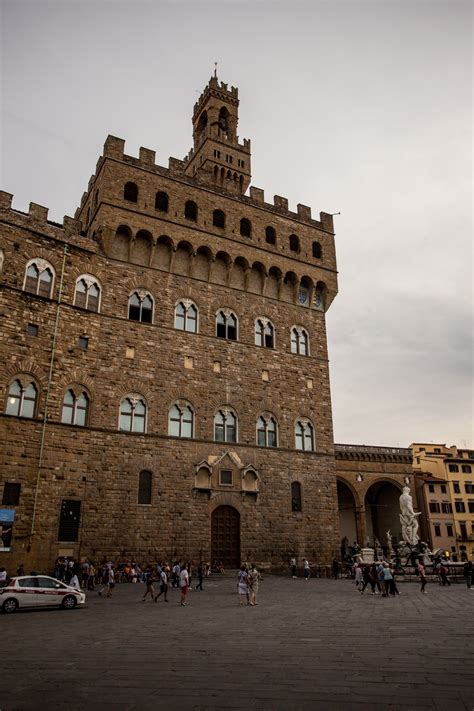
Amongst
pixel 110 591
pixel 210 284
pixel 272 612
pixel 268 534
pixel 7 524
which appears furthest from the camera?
pixel 210 284

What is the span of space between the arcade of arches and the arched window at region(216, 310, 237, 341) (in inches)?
693

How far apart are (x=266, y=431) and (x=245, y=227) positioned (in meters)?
12.1

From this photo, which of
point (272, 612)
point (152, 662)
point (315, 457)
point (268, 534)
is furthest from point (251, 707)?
point (315, 457)

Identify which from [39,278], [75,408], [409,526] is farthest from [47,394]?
[409,526]

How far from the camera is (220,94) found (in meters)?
46.2

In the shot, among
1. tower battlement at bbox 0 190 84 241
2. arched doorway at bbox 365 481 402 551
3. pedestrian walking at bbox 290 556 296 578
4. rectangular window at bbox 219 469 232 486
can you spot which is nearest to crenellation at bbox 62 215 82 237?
tower battlement at bbox 0 190 84 241

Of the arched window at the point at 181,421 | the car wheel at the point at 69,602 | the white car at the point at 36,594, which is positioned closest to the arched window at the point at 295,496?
the arched window at the point at 181,421

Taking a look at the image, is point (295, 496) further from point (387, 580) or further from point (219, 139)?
point (219, 139)

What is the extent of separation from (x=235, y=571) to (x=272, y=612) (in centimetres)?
1099

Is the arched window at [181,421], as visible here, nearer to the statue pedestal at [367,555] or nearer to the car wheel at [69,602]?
the car wheel at [69,602]

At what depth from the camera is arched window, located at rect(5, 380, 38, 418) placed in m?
20.8

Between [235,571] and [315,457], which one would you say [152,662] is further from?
[315,457]

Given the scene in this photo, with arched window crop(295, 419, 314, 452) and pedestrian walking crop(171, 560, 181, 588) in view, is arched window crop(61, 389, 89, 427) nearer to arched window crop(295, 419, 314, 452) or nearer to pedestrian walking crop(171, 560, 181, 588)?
pedestrian walking crop(171, 560, 181, 588)

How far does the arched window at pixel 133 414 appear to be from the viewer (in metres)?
23.5
